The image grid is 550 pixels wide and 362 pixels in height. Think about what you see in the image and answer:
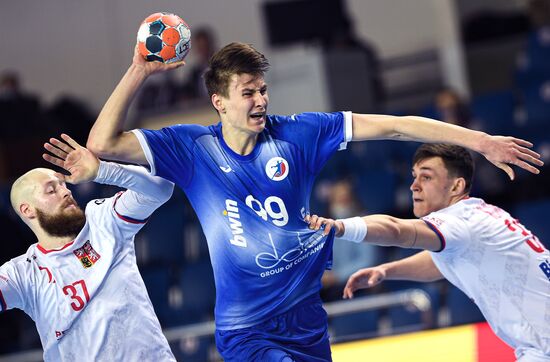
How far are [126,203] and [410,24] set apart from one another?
8580 mm

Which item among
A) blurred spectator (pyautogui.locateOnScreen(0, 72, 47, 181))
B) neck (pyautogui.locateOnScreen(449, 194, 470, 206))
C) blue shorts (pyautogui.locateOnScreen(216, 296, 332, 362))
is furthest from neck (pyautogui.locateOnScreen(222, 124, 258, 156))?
blurred spectator (pyautogui.locateOnScreen(0, 72, 47, 181))

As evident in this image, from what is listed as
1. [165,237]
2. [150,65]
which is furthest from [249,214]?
[165,237]

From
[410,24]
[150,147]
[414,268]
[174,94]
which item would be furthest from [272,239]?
[410,24]

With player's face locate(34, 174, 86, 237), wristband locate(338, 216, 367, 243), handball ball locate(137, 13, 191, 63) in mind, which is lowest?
wristband locate(338, 216, 367, 243)

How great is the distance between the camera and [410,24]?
12539 millimetres

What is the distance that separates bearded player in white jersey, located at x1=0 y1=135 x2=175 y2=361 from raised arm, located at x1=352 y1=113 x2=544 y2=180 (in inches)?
42.9

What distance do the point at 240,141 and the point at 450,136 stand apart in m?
1.03

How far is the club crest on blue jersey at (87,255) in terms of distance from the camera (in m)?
4.73

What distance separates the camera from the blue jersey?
438cm

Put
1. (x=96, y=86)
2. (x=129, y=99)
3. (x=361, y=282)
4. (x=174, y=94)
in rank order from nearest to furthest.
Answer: (x=129, y=99)
(x=361, y=282)
(x=174, y=94)
(x=96, y=86)

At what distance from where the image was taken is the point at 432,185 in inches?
199

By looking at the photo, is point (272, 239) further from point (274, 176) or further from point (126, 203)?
point (126, 203)

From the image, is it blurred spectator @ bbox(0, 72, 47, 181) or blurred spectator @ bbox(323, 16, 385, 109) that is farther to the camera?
blurred spectator @ bbox(0, 72, 47, 181)

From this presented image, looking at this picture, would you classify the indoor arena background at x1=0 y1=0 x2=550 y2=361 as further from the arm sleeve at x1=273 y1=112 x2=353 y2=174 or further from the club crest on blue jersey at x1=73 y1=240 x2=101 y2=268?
the club crest on blue jersey at x1=73 y1=240 x2=101 y2=268
